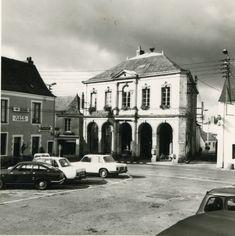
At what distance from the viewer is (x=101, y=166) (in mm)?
24750

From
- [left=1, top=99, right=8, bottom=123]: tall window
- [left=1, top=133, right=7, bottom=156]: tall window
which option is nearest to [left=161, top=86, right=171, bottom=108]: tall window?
[left=1, top=99, right=8, bottom=123]: tall window

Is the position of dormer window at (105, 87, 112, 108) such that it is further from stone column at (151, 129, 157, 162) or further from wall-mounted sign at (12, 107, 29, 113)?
wall-mounted sign at (12, 107, 29, 113)

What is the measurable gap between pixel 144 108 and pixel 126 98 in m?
2.93

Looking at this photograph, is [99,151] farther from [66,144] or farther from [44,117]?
[44,117]

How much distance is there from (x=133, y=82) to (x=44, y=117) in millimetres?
12514

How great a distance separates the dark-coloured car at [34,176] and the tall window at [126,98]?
90.1 ft

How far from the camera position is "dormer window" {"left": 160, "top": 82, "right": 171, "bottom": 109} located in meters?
42.6

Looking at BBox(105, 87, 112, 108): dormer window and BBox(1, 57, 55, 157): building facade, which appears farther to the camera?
BBox(105, 87, 112, 108): dormer window

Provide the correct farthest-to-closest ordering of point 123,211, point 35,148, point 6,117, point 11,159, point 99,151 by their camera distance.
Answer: point 99,151 → point 35,148 → point 6,117 → point 11,159 → point 123,211

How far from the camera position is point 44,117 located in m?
37.1

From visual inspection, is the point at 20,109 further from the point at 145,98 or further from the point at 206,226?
the point at 206,226

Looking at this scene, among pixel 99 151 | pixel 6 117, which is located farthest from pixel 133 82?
pixel 6 117

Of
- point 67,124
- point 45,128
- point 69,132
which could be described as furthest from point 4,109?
point 67,124

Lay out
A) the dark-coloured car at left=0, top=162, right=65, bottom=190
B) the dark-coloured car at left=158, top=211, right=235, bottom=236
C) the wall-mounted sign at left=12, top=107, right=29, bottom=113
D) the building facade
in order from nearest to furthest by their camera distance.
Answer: the dark-coloured car at left=158, top=211, right=235, bottom=236 < the dark-coloured car at left=0, top=162, right=65, bottom=190 < the building facade < the wall-mounted sign at left=12, top=107, right=29, bottom=113
